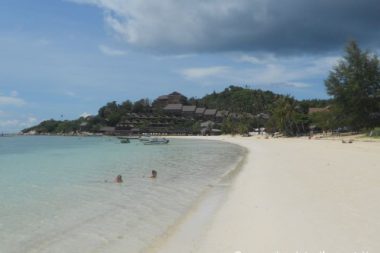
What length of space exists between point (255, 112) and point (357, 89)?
75.4 m

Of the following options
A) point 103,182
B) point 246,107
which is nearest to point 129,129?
point 246,107

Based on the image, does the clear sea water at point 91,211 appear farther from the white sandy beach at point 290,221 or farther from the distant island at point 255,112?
the distant island at point 255,112

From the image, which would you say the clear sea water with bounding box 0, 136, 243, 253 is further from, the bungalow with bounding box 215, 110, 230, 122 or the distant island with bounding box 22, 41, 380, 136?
the bungalow with bounding box 215, 110, 230, 122

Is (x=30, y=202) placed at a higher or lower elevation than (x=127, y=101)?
lower

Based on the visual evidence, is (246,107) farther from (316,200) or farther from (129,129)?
(316,200)

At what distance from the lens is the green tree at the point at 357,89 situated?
177ft

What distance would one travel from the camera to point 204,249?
23.3 feet

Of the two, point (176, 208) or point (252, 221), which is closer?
point (252, 221)

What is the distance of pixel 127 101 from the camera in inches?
6348

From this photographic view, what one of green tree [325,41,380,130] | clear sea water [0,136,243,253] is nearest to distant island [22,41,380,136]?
green tree [325,41,380,130]

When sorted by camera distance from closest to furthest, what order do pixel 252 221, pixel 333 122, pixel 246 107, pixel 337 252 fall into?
pixel 337 252
pixel 252 221
pixel 333 122
pixel 246 107

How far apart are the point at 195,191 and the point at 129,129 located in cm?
13527

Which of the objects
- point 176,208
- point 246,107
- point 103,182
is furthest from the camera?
point 246,107

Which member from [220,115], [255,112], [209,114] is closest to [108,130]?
[209,114]
